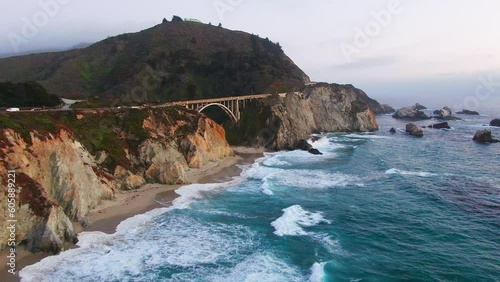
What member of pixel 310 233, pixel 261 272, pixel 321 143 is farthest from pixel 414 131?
pixel 261 272

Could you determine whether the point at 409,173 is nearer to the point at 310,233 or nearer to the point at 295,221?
the point at 295,221

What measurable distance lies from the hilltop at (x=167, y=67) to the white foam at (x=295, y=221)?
70.3 metres

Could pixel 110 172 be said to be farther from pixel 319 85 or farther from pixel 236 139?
pixel 319 85

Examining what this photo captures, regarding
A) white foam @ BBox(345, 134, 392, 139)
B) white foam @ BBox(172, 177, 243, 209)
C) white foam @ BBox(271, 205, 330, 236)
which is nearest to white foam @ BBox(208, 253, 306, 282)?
white foam @ BBox(271, 205, 330, 236)

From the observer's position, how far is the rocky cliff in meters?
86.6

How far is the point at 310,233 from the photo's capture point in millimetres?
36312

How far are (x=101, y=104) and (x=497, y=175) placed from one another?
6806 cm

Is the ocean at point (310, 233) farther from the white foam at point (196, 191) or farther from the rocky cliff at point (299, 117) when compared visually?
the rocky cliff at point (299, 117)

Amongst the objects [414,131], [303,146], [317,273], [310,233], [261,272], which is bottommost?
[317,273]

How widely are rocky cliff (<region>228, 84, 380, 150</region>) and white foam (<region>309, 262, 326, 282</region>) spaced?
55.2m

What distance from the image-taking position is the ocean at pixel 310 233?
28672 millimetres

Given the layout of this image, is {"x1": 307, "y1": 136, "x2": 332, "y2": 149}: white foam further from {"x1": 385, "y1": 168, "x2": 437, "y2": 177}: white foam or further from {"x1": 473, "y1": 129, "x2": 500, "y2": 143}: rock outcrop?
{"x1": 473, "y1": 129, "x2": 500, "y2": 143}: rock outcrop

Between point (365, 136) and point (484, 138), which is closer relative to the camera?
point (484, 138)

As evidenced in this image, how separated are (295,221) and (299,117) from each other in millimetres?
67340
